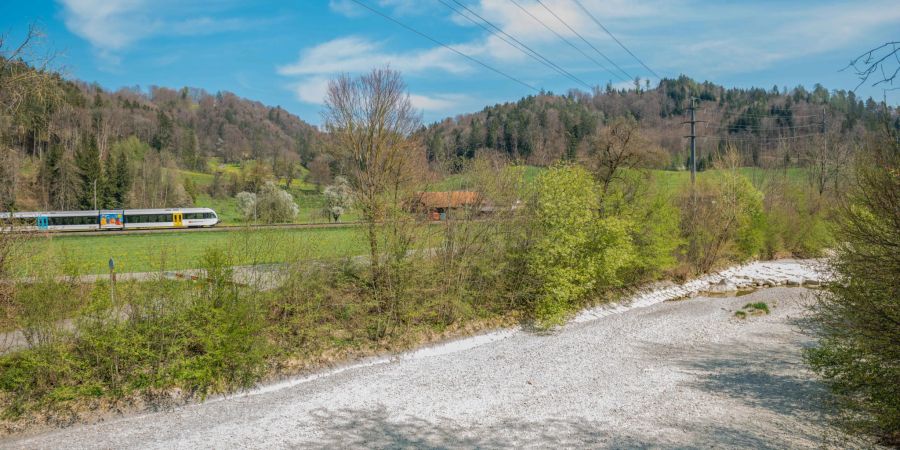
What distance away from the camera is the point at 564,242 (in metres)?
17.0

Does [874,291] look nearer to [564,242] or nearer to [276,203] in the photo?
[564,242]

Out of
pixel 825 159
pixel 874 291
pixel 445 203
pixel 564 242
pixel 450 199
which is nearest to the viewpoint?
pixel 874 291

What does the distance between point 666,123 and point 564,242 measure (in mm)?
26685

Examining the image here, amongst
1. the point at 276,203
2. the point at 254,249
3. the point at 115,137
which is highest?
the point at 115,137

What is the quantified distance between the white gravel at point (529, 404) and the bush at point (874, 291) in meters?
0.95

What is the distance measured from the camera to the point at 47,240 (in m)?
12.1

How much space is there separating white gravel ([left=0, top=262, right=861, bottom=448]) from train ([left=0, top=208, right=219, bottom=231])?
36956 mm

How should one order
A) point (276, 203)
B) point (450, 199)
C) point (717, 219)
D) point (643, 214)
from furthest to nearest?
point (276, 203) < point (717, 219) < point (643, 214) < point (450, 199)

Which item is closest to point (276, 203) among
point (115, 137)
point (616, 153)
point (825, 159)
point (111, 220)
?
point (111, 220)

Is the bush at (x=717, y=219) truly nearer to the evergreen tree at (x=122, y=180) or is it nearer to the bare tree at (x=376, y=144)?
the bare tree at (x=376, y=144)

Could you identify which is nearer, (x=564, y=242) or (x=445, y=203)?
(x=445, y=203)

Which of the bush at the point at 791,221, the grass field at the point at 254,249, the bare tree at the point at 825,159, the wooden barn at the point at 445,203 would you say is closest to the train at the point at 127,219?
the grass field at the point at 254,249

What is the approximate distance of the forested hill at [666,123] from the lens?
28.3 metres

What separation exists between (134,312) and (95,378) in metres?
1.38
